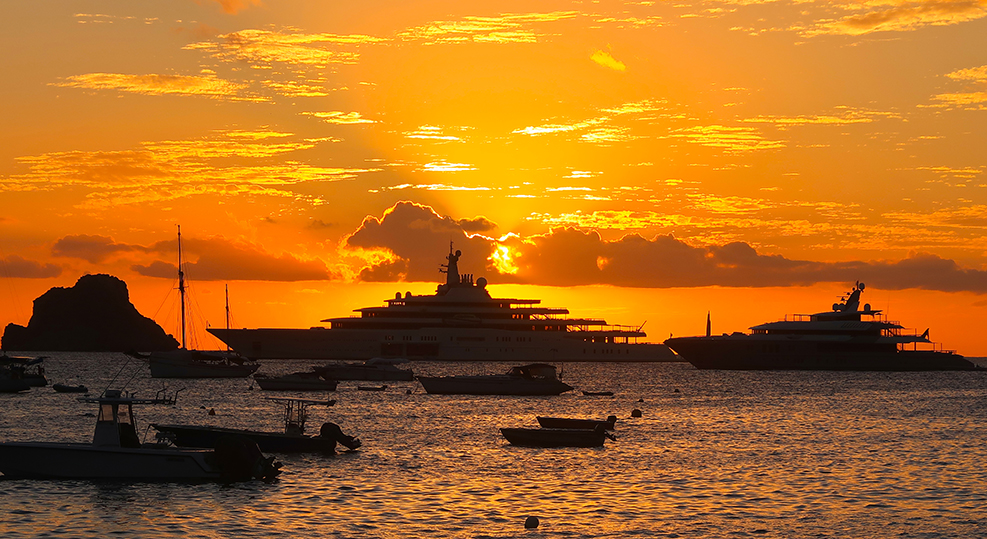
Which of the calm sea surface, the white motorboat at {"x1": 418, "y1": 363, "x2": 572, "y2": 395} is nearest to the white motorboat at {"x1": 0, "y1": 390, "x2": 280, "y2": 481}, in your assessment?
the calm sea surface

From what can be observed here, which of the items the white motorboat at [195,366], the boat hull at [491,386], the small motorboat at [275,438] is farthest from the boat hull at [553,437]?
the white motorboat at [195,366]

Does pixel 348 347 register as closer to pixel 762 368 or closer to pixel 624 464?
pixel 762 368

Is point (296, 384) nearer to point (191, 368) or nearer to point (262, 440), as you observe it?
point (191, 368)

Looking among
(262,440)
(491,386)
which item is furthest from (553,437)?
(491,386)

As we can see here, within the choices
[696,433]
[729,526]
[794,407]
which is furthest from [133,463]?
[794,407]

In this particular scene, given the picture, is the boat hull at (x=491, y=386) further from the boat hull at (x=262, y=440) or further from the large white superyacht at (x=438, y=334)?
the large white superyacht at (x=438, y=334)

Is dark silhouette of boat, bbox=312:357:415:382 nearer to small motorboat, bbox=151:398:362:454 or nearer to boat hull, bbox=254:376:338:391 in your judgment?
boat hull, bbox=254:376:338:391

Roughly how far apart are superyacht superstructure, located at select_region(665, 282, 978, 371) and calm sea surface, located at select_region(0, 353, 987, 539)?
75475mm

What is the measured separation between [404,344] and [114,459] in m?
140

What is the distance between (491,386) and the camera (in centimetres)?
8750

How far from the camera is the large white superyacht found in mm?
174750

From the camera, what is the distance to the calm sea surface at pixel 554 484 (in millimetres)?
31672

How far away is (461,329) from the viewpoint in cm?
17538

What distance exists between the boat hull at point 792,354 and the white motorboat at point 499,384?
227ft
